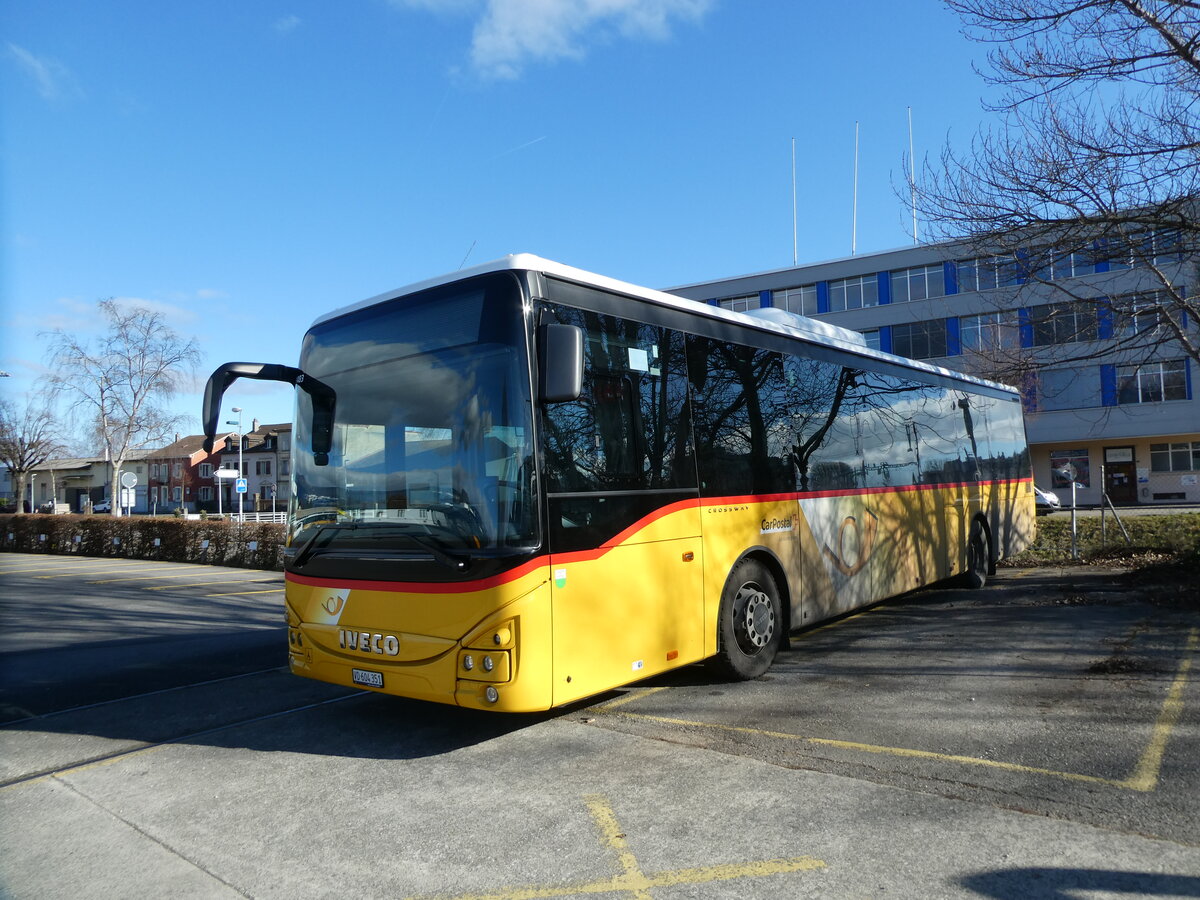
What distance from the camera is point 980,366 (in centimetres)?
1734

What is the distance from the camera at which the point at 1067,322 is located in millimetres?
11297

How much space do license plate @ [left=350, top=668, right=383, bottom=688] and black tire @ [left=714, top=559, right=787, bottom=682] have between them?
2731mm

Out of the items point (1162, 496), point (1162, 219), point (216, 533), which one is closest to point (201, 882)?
point (1162, 219)

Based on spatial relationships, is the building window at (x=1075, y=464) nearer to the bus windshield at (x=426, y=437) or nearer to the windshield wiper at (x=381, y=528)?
the bus windshield at (x=426, y=437)

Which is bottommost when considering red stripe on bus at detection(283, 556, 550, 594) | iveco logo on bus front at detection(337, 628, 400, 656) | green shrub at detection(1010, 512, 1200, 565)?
green shrub at detection(1010, 512, 1200, 565)

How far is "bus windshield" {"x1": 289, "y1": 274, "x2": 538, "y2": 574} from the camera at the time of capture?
16.5 feet

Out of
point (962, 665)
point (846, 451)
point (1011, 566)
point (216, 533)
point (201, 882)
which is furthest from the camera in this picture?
point (216, 533)

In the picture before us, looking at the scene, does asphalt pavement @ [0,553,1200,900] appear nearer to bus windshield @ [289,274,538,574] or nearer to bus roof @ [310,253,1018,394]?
bus windshield @ [289,274,538,574]

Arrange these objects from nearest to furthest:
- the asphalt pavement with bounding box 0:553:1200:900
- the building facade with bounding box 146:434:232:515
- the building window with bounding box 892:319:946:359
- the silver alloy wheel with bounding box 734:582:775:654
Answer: the asphalt pavement with bounding box 0:553:1200:900
the silver alloy wheel with bounding box 734:582:775:654
the building window with bounding box 892:319:946:359
the building facade with bounding box 146:434:232:515

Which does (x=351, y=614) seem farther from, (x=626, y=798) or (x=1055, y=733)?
(x=1055, y=733)

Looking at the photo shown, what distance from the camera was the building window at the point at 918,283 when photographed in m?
45.6

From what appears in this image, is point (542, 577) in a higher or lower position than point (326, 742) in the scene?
higher

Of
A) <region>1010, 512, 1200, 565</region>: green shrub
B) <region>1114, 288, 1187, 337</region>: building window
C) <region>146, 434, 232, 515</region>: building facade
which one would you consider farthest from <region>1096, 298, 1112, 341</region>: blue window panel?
<region>146, 434, 232, 515</region>: building facade

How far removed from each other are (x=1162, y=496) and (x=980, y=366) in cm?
3526
